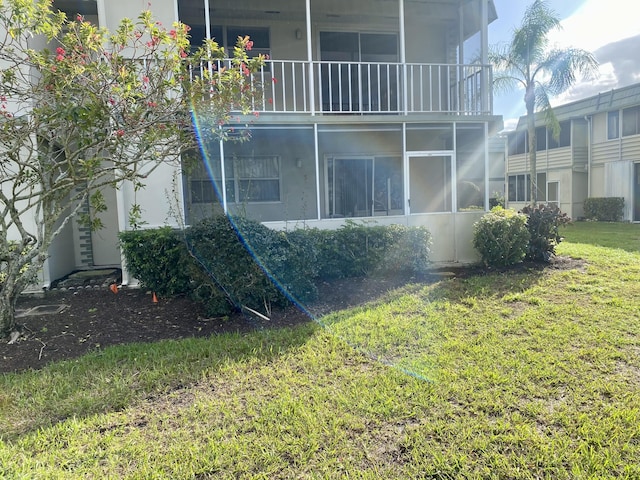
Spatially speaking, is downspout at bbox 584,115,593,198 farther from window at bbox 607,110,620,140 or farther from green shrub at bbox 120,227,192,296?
green shrub at bbox 120,227,192,296

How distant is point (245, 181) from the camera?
34.2 ft

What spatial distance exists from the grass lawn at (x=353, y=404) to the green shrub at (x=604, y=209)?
15035 millimetres

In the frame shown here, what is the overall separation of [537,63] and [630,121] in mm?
5606

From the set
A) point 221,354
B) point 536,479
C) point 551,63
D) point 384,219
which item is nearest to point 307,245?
A: point 221,354

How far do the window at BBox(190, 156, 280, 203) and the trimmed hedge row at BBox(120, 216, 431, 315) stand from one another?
3.22m

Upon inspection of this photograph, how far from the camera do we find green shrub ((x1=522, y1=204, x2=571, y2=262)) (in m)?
8.11

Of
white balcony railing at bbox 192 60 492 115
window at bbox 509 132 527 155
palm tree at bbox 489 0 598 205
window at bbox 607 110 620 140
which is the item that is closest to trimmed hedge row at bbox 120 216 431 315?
white balcony railing at bbox 192 60 492 115

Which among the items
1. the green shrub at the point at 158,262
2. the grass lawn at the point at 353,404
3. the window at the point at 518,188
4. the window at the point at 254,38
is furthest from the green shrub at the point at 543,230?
the window at the point at 518,188

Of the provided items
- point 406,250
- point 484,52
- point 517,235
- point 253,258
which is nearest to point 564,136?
point 484,52

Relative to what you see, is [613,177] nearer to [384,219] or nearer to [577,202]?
[577,202]

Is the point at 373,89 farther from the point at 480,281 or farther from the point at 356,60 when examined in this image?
the point at 480,281

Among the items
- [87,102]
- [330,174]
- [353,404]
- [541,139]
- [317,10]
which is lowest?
[353,404]

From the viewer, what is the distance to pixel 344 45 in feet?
35.4

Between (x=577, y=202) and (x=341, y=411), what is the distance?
838 inches
